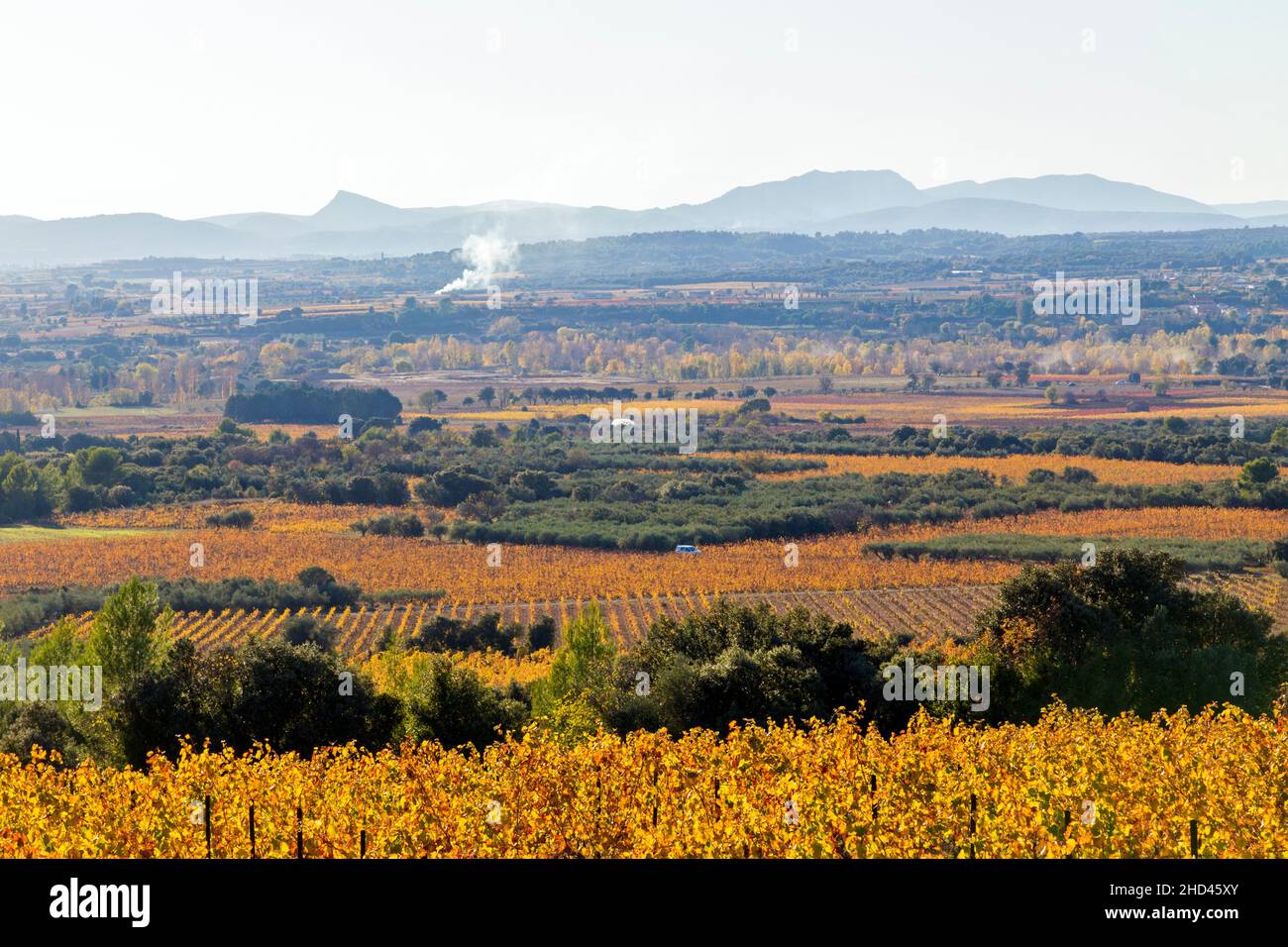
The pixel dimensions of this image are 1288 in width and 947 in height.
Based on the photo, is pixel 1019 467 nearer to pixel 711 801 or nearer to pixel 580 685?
pixel 580 685

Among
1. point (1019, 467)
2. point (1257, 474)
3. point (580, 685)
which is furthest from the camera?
point (1019, 467)

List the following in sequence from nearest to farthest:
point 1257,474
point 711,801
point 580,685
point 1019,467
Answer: point 711,801, point 580,685, point 1257,474, point 1019,467

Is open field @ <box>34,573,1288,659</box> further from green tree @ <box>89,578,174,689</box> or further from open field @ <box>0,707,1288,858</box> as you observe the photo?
open field @ <box>0,707,1288,858</box>

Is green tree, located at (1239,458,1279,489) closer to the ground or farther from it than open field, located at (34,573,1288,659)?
farther from it

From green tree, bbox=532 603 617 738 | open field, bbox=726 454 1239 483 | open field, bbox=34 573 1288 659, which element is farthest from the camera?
open field, bbox=726 454 1239 483

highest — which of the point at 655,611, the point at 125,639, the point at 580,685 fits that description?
the point at 125,639

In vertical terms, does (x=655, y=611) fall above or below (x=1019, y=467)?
below

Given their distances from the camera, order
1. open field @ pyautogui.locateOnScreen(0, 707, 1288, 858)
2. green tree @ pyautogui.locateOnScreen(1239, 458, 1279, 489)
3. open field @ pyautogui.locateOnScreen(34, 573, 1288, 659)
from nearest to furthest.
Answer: open field @ pyautogui.locateOnScreen(0, 707, 1288, 858) → open field @ pyautogui.locateOnScreen(34, 573, 1288, 659) → green tree @ pyautogui.locateOnScreen(1239, 458, 1279, 489)

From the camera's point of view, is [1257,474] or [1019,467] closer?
[1257,474]

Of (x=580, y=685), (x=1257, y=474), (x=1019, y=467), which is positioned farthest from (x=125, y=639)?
(x=1019, y=467)

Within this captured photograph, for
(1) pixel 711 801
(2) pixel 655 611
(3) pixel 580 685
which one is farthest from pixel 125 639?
(2) pixel 655 611

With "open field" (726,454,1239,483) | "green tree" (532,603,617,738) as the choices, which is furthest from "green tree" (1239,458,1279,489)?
"green tree" (532,603,617,738)

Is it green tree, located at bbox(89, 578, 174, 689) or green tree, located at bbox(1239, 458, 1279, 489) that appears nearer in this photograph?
green tree, located at bbox(89, 578, 174, 689)

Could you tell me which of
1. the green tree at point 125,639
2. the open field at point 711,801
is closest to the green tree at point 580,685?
the open field at point 711,801
